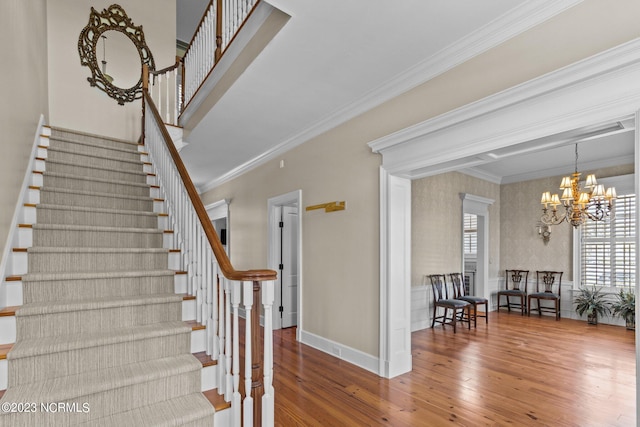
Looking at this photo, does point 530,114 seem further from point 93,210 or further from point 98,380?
point 93,210

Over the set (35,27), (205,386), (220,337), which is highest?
(35,27)

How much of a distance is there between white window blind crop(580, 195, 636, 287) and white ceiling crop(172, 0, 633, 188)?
1669mm

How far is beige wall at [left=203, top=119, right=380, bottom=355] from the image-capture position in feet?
11.9

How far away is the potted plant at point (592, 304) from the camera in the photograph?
5.87 m

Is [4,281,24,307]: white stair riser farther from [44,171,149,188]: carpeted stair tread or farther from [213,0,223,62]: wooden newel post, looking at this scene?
[213,0,223,62]: wooden newel post

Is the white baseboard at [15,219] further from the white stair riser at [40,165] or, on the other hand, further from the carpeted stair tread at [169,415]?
the carpeted stair tread at [169,415]

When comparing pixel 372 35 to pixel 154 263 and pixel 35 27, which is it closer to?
pixel 154 263

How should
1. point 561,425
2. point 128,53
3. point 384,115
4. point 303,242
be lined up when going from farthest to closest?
point 128,53 → point 303,242 → point 384,115 → point 561,425

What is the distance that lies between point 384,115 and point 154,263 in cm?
262

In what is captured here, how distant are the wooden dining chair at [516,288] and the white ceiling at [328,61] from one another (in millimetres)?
3073

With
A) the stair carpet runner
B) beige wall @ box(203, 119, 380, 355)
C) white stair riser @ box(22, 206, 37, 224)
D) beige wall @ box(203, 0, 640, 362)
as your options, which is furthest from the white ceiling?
white stair riser @ box(22, 206, 37, 224)

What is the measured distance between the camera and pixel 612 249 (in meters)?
6.07

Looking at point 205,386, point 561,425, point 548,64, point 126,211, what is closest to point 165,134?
point 126,211

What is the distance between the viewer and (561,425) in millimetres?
2539
